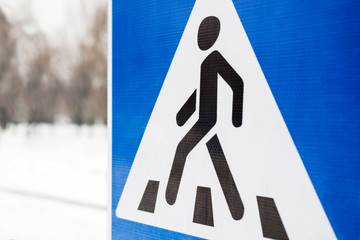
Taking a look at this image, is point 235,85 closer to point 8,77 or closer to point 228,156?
point 228,156

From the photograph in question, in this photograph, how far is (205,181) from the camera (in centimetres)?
140

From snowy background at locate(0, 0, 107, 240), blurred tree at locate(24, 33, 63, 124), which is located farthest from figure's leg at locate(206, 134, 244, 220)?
blurred tree at locate(24, 33, 63, 124)

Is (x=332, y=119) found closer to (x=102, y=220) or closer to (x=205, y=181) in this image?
(x=205, y=181)

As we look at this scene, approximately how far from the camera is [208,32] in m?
1.38

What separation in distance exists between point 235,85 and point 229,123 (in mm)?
129

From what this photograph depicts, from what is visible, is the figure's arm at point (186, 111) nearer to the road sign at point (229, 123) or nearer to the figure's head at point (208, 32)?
the road sign at point (229, 123)

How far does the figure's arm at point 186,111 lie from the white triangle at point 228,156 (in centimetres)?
2

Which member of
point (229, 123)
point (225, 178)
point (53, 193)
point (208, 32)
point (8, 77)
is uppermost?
point (8, 77)

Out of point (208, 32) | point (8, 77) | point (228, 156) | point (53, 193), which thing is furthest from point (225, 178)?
point (8, 77)

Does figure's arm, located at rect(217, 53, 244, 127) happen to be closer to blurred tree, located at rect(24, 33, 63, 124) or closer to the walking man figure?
the walking man figure

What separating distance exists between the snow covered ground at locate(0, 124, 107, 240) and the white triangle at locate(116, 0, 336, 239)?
274 centimetres

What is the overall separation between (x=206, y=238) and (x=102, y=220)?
11.6 ft

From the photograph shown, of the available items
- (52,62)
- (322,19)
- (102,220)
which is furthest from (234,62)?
(52,62)

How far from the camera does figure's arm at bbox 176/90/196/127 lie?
142cm
